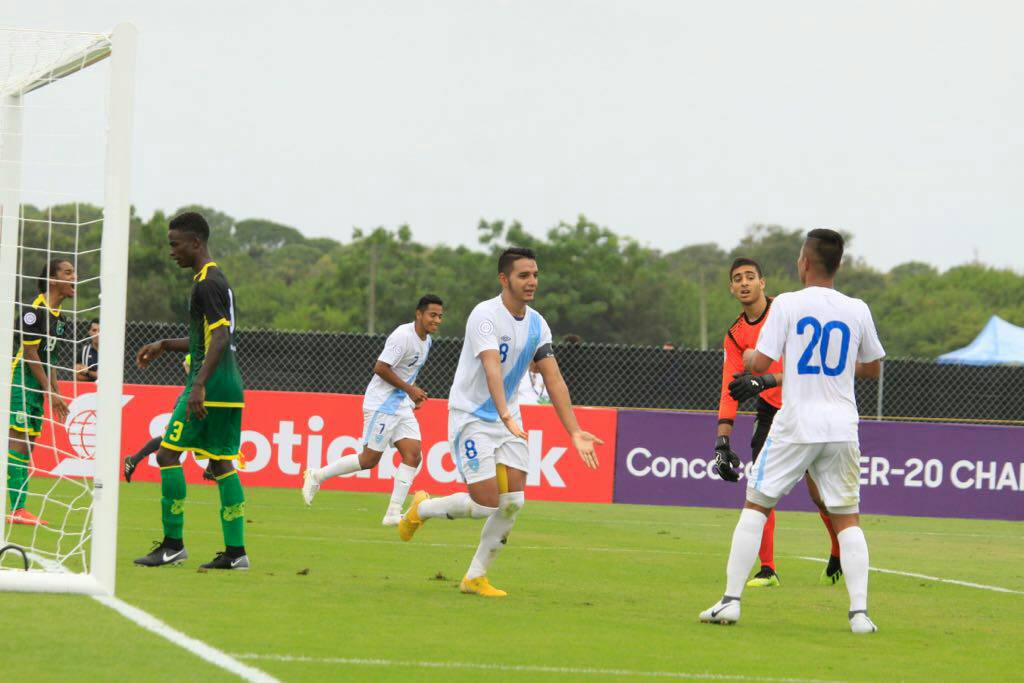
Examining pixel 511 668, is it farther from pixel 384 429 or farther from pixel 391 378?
pixel 384 429

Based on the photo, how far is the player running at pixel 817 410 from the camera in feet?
25.5

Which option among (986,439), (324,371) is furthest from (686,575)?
(324,371)

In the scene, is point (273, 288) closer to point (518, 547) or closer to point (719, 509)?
point (719, 509)

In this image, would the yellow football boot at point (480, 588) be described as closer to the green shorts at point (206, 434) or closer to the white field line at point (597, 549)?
the green shorts at point (206, 434)

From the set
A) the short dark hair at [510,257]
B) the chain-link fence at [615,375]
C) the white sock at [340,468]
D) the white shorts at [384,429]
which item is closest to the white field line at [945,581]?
the white shorts at [384,429]

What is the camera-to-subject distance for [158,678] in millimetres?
5570

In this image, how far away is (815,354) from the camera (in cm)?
778

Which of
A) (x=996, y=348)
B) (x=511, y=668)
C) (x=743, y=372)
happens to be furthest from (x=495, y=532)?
(x=996, y=348)

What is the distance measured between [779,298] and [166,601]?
351 centimetres

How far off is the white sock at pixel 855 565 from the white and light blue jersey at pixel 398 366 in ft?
22.7

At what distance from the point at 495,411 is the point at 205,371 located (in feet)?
5.67

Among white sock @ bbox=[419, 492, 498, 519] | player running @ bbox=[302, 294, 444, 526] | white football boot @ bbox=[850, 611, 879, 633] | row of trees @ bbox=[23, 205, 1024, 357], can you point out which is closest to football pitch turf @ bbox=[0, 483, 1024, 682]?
white football boot @ bbox=[850, 611, 879, 633]

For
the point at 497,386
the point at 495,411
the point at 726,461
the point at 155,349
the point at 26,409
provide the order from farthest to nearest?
the point at 26,409, the point at 155,349, the point at 726,461, the point at 495,411, the point at 497,386

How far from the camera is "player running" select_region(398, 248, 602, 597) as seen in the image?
8.77 m
